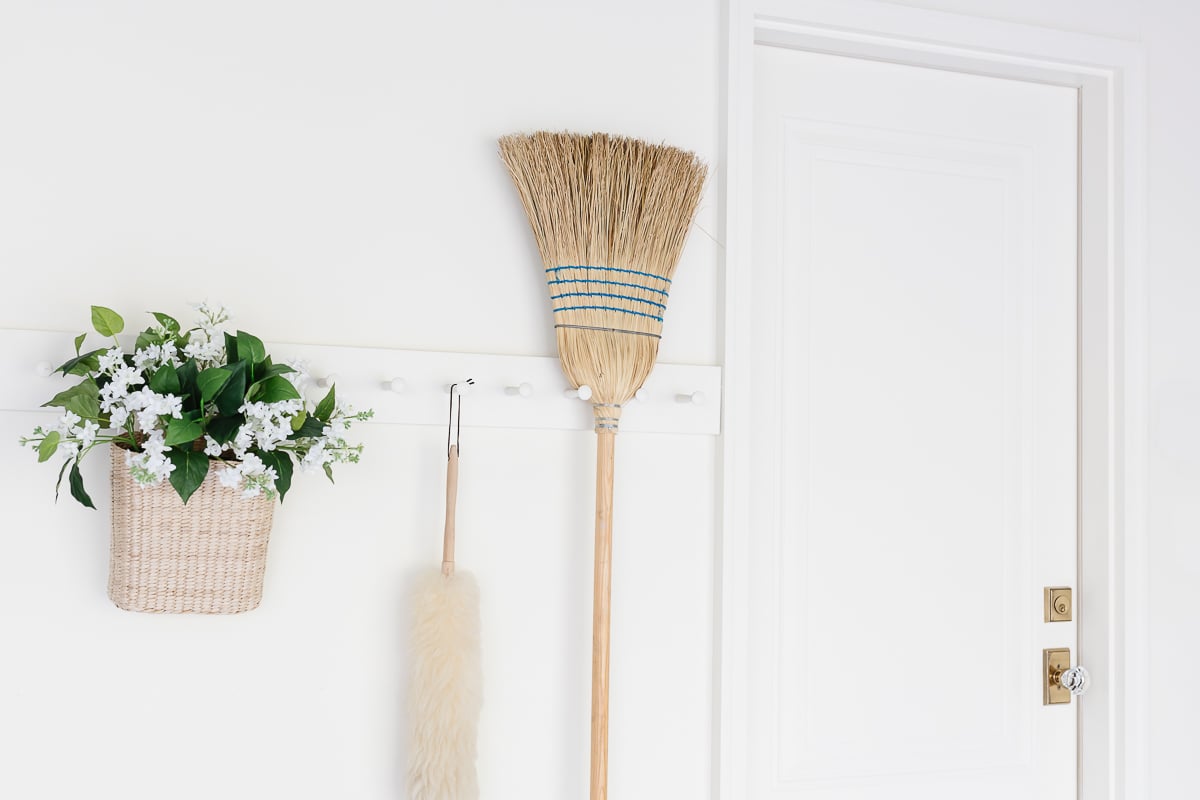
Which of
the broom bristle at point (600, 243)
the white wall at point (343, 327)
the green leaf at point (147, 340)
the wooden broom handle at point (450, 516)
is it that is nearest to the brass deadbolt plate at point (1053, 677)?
the white wall at point (343, 327)

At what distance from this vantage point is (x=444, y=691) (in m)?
1.13

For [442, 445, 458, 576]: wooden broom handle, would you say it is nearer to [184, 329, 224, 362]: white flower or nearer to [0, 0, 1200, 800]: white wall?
[0, 0, 1200, 800]: white wall

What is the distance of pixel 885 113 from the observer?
1547 millimetres

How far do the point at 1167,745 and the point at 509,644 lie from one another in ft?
3.68

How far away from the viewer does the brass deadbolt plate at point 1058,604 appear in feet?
5.24

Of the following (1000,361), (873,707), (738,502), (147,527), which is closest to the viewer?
(147,527)

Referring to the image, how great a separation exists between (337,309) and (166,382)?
0.29 meters

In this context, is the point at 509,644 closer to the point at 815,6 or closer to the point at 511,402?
the point at 511,402

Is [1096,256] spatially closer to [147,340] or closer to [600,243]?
[600,243]

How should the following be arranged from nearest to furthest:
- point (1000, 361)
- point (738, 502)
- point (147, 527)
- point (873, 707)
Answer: point (147, 527) → point (738, 502) → point (873, 707) → point (1000, 361)

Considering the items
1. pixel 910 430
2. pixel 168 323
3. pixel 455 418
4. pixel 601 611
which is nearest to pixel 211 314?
pixel 168 323

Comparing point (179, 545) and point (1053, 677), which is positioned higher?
point (179, 545)

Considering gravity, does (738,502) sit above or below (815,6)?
below

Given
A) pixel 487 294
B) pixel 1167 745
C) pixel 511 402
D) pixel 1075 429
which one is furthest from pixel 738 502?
pixel 1167 745
